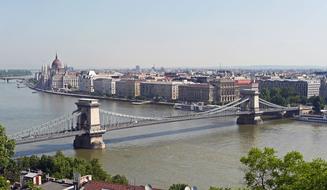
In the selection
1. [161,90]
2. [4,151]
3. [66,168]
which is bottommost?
[161,90]

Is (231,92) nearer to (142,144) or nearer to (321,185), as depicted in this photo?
(142,144)

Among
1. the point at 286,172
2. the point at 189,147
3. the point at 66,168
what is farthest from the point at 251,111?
the point at 286,172

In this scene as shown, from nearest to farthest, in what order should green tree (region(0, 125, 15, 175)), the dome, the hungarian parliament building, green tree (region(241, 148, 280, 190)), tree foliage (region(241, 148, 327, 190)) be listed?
tree foliage (region(241, 148, 327, 190)) < green tree (region(241, 148, 280, 190)) < green tree (region(0, 125, 15, 175)) < the hungarian parliament building < the dome

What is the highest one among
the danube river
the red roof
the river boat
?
the red roof

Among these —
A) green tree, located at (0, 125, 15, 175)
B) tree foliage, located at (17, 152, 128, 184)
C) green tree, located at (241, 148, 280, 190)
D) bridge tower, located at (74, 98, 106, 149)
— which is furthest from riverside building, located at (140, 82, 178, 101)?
green tree, located at (241, 148, 280, 190)

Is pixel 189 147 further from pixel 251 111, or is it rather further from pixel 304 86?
pixel 304 86

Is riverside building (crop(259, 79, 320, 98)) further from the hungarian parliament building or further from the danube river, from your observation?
the hungarian parliament building

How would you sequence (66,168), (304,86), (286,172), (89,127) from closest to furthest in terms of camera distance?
1. (286,172)
2. (66,168)
3. (89,127)
4. (304,86)
